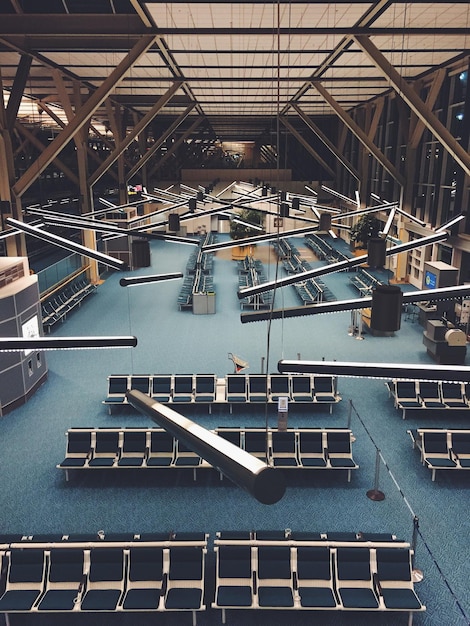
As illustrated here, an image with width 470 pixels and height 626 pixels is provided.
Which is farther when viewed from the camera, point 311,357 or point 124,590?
point 311,357

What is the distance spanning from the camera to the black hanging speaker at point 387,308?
4.89 m

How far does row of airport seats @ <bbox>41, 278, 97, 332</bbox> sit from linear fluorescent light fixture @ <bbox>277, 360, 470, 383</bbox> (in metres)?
13.4

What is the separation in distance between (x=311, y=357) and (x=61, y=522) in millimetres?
9093

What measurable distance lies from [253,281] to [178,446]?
14.5m

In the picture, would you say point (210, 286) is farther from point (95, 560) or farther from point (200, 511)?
point (95, 560)

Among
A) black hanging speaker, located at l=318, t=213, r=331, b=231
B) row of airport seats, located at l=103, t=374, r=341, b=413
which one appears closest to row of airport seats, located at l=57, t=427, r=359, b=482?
row of airport seats, located at l=103, t=374, r=341, b=413

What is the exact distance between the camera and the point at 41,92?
2308 cm

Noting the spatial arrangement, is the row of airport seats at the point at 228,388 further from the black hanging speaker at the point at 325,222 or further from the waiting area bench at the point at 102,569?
the waiting area bench at the point at 102,569

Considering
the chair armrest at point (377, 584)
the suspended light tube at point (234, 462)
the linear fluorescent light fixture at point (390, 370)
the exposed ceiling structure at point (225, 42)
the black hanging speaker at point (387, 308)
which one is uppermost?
the exposed ceiling structure at point (225, 42)

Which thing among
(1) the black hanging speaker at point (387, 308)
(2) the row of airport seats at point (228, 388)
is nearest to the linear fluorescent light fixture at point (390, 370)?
(1) the black hanging speaker at point (387, 308)

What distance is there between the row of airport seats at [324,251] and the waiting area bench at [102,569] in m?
23.2

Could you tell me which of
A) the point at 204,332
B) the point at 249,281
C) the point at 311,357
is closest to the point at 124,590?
the point at 311,357

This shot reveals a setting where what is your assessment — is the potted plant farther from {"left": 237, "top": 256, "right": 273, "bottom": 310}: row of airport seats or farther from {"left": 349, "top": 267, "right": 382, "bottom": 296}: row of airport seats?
{"left": 349, "top": 267, "right": 382, "bottom": 296}: row of airport seats

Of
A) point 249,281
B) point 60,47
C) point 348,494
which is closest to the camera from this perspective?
point 348,494
